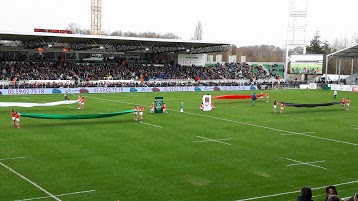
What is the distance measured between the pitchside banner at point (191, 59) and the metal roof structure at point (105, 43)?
53.7 inches

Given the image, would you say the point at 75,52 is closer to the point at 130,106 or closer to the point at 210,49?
the point at 210,49

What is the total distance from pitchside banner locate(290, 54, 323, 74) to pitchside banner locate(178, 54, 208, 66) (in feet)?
60.9

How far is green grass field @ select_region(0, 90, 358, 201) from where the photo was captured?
16.8 meters

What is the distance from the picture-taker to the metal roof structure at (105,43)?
68375 mm

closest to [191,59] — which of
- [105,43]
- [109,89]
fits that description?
[105,43]

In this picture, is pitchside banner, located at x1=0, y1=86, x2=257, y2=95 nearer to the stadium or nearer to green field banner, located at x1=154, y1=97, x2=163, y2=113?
the stadium

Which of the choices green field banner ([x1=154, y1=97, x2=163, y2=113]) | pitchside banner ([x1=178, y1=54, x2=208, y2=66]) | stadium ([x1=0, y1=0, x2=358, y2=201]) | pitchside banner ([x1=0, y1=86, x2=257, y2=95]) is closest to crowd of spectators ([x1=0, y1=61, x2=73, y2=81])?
stadium ([x1=0, y1=0, x2=358, y2=201])

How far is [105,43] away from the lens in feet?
253

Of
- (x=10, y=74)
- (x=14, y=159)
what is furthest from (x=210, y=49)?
(x=14, y=159)

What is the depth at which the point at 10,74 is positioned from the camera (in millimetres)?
67438

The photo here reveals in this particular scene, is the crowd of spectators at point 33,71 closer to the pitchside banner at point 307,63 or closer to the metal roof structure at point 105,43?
the metal roof structure at point 105,43

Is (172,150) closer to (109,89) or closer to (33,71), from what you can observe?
(109,89)

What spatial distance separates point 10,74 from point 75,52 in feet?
56.9

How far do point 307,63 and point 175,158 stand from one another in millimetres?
66220
